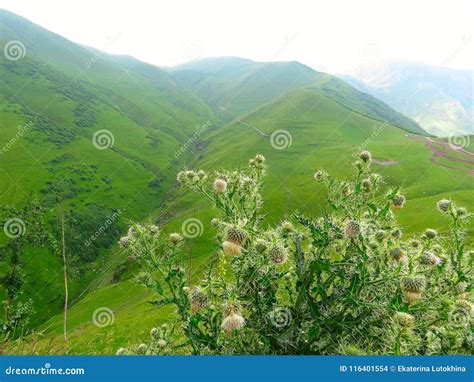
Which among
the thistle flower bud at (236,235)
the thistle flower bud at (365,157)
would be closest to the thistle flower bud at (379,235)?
the thistle flower bud at (236,235)

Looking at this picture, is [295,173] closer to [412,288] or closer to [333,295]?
[333,295]

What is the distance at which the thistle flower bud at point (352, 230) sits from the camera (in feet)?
19.1

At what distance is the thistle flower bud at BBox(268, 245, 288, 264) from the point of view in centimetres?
588

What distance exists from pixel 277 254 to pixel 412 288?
6.25ft

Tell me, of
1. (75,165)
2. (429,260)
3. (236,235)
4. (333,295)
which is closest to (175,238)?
(236,235)

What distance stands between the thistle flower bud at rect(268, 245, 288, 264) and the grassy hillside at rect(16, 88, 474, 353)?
2.06m

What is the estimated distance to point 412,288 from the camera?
5246 mm

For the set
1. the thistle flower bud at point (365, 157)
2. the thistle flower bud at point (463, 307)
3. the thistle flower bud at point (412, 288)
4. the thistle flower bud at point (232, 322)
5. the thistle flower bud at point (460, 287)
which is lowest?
the thistle flower bud at point (460, 287)

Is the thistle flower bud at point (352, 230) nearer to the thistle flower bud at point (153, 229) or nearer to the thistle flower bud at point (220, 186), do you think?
the thistle flower bud at point (220, 186)

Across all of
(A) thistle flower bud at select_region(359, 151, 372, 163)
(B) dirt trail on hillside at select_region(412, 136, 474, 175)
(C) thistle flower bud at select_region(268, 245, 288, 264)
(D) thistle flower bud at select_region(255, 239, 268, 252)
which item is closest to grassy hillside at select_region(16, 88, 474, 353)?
(A) thistle flower bud at select_region(359, 151, 372, 163)

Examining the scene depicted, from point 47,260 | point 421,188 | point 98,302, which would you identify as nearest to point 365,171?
point 98,302

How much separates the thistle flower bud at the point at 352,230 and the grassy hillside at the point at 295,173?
185 centimetres

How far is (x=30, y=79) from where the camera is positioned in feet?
643

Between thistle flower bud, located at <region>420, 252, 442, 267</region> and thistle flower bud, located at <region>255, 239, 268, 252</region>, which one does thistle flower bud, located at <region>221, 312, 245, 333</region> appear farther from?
thistle flower bud, located at <region>420, 252, 442, 267</region>
